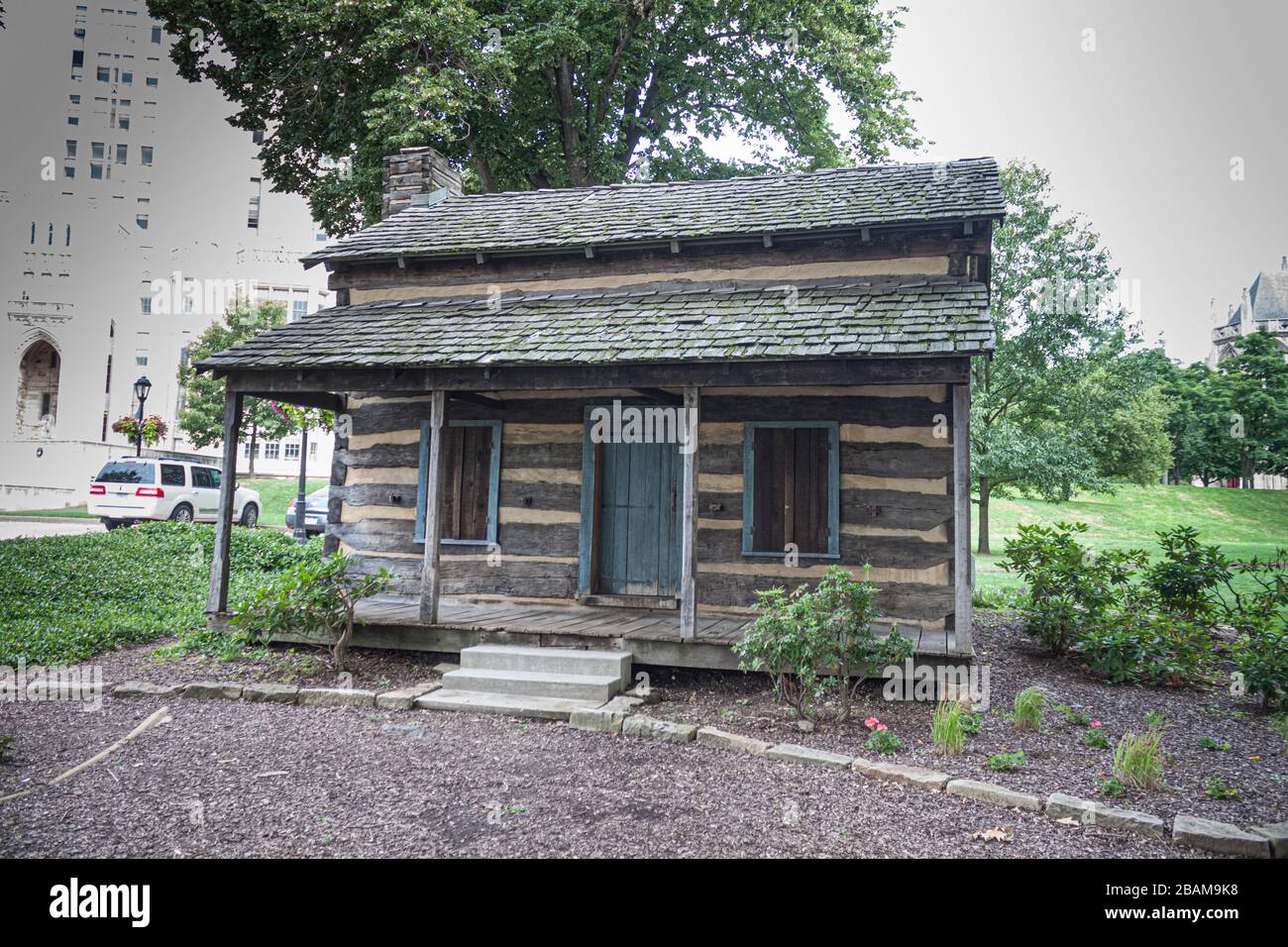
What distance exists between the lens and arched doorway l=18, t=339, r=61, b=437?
34.8 metres

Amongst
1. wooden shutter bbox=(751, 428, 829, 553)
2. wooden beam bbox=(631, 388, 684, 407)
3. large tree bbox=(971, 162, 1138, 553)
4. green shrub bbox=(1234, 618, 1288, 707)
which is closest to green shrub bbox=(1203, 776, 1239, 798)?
green shrub bbox=(1234, 618, 1288, 707)

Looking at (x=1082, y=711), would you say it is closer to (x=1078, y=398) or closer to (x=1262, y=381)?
(x=1078, y=398)

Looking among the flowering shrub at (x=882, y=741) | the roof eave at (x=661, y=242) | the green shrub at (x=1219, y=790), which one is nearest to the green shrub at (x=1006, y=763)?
the flowering shrub at (x=882, y=741)

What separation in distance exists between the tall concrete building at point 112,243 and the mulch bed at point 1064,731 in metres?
31.3

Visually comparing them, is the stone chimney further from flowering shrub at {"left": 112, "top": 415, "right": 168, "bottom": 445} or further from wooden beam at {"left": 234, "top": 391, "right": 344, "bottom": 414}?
flowering shrub at {"left": 112, "top": 415, "right": 168, "bottom": 445}

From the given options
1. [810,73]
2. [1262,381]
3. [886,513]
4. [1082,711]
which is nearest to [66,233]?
[810,73]

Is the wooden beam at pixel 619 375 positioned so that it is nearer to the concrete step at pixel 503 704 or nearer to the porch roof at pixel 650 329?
the porch roof at pixel 650 329

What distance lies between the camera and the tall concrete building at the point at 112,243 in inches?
1291

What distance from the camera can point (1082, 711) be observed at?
261 inches

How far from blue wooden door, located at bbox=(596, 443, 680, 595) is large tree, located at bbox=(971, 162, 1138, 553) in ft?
39.8

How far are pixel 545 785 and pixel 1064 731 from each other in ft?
13.5

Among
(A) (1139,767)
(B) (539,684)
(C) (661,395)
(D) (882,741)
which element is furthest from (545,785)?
(C) (661,395)

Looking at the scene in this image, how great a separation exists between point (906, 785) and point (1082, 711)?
8.71 ft

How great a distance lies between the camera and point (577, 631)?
767 cm
